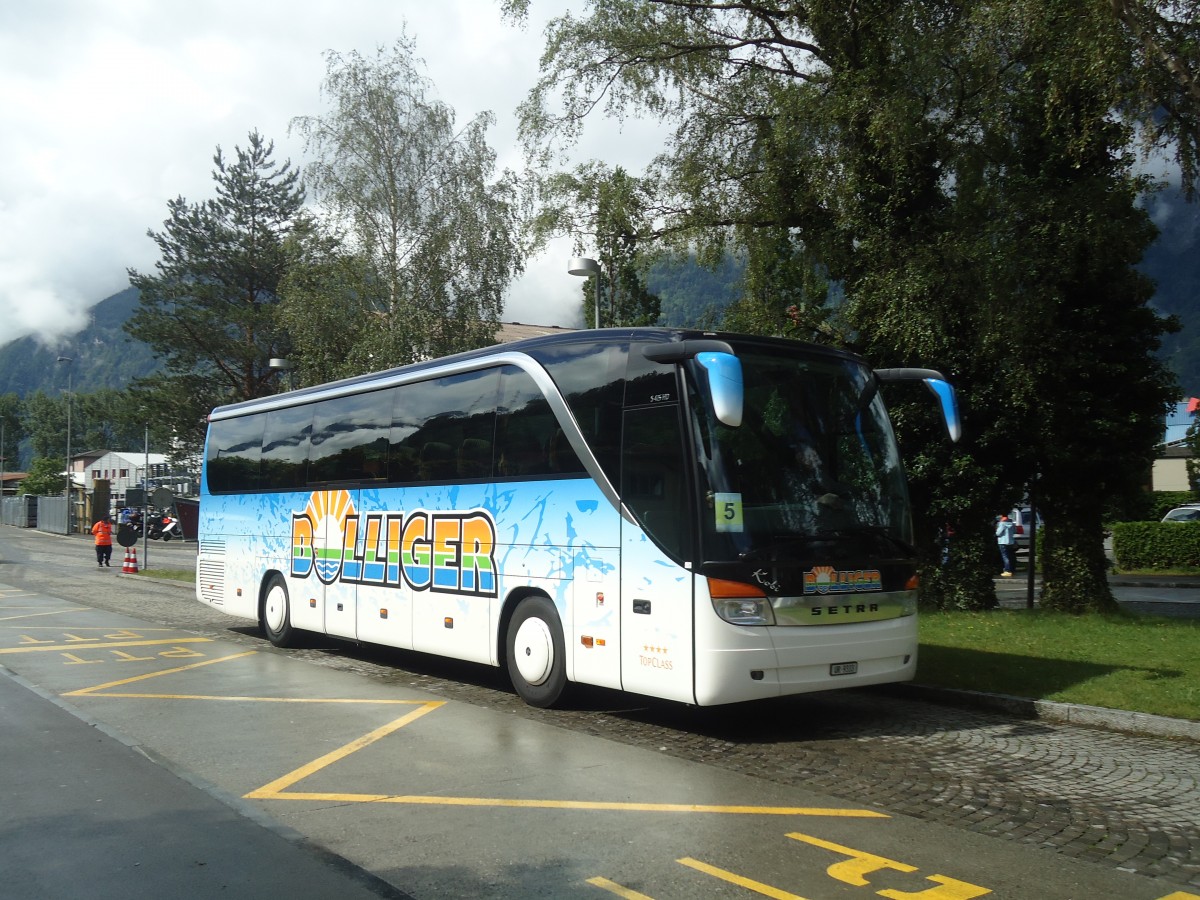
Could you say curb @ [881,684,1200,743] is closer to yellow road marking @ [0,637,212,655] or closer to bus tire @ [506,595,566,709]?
bus tire @ [506,595,566,709]

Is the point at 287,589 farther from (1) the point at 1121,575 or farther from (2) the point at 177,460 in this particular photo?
(2) the point at 177,460

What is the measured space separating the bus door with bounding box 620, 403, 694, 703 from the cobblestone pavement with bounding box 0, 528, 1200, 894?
55 cm

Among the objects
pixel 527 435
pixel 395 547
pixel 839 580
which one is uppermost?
pixel 527 435

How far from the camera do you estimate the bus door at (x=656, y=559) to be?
27.6ft

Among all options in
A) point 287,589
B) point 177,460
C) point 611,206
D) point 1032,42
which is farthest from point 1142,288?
point 177,460

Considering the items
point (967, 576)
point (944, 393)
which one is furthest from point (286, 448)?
point (967, 576)

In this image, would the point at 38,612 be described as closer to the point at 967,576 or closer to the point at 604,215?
the point at 604,215

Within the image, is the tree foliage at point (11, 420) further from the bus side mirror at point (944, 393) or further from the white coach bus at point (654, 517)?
the bus side mirror at point (944, 393)

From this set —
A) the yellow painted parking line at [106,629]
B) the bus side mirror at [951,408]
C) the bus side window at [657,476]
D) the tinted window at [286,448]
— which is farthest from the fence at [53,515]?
the bus side mirror at [951,408]

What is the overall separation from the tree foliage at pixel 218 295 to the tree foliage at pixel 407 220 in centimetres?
1787

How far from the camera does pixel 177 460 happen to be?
58.8 m

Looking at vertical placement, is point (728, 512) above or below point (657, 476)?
below

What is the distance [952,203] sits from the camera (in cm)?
1487

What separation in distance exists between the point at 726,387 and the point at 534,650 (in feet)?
11.8
